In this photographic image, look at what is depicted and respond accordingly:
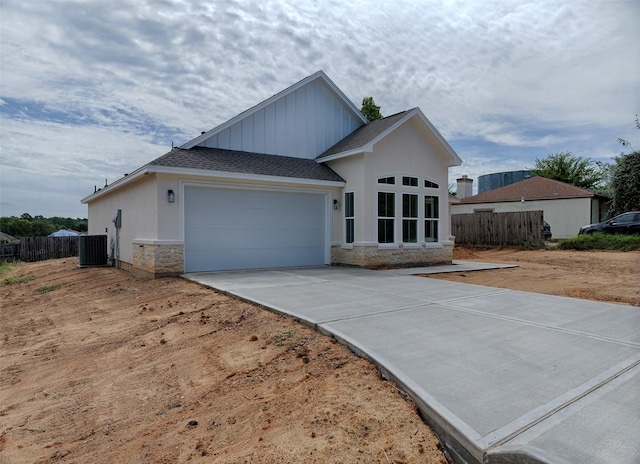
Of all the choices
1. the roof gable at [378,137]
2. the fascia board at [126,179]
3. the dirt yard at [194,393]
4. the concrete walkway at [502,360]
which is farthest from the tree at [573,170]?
the fascia board at [126,179]

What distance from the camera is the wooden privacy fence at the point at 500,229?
19609mm

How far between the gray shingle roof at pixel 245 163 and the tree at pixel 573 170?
3167cm

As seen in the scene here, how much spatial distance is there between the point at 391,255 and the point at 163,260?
267 inches

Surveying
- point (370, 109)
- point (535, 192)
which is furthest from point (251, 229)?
point (535, 192)

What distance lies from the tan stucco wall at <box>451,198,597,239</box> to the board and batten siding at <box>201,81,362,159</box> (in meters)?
16.3

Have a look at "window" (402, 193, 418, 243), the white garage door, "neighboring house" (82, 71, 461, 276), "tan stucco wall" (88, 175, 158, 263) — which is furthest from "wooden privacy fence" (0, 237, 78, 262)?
"window" (402, 193, 418, 243)

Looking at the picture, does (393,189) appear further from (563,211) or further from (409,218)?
(563,211)

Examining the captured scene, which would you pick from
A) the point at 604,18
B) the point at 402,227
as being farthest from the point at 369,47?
the point at 604,18

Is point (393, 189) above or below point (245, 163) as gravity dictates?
below

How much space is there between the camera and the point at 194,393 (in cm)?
380

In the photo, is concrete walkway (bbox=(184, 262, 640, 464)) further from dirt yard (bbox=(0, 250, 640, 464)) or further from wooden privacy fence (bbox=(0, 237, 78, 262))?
wooden privacy fence (bbox=(0, 237, 78, 262))

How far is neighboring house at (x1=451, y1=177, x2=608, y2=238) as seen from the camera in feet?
77.6

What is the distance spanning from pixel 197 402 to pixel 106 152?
18378 millimetres

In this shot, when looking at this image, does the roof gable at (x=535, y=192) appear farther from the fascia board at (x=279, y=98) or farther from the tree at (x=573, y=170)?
the fascia board at (x=279, y=98)
